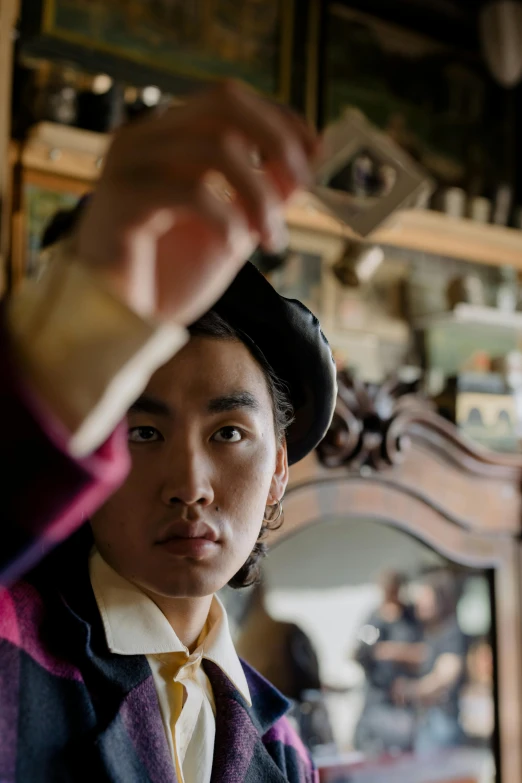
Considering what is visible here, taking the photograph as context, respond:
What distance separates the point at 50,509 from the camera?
368 millimetres

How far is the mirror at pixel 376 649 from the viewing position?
4.77 ft

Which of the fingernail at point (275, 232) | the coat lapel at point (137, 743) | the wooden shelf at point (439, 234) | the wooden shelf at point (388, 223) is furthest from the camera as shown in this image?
the wooden shelf at point (439, 234)

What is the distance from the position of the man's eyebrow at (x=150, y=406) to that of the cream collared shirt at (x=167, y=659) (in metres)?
0.12

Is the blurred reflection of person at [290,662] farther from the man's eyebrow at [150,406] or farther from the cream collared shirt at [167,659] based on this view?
the man's eyebrow at [150,406]

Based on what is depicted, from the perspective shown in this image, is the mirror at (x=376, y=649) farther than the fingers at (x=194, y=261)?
Yes

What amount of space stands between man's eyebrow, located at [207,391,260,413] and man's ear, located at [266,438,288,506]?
88mm

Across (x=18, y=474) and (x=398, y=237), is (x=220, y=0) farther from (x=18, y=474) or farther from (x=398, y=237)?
(x=18, y=474)

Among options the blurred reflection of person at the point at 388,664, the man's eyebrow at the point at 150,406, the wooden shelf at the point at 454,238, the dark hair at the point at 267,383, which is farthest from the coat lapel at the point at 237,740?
the wooden shelf at the point at 454,238

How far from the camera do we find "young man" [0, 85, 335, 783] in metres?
0.36

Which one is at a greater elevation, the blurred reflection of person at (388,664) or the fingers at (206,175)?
the fingers at (206,175)

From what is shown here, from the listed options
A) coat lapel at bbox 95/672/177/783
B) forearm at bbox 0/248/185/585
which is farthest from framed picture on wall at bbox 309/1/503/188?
forearm at bbox 0/248/185/585

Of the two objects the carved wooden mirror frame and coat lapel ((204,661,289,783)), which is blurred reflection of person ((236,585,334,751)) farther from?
coat lapel ((204,661,289,783))

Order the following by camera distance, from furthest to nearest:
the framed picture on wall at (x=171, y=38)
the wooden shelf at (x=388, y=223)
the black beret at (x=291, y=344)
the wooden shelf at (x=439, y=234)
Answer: the wooden shelf at (x=439, y=234) → the framed picture on wall at (x=171, y=38) → the wooden shelf at (x=388, y=223) → the black beret at (x=291, y=344)

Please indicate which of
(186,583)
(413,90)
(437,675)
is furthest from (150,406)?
(413,90)
